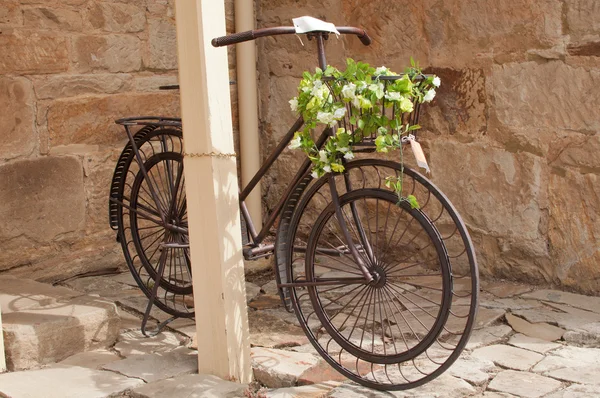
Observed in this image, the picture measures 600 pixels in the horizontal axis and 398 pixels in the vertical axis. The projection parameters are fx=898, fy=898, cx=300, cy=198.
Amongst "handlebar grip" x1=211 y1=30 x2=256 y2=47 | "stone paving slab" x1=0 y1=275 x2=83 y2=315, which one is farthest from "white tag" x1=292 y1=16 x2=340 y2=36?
"stone paving slab" x1=0 y1=275 x2=83 y2=315

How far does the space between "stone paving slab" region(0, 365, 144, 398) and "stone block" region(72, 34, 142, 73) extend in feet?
6.62

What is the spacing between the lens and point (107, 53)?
5.23 meters

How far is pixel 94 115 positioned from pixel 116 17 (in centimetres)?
59

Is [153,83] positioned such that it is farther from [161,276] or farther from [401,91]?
[401,91]

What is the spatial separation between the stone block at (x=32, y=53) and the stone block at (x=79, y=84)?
0.06 meters

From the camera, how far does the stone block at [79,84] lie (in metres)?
4.95

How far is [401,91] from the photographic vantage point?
329 cm

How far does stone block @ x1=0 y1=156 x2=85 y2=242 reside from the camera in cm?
482

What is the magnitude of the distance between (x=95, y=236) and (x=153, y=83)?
0.99m

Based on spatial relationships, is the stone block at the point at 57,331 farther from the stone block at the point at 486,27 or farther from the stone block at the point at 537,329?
the stone block at the point at 486,27

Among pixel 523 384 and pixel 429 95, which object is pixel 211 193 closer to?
pixel 429 95

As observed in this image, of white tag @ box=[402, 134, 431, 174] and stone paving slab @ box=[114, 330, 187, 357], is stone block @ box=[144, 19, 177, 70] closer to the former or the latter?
stone paving slab @ box=[114, 330, 187, 357]

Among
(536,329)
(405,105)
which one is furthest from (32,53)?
(536,329)

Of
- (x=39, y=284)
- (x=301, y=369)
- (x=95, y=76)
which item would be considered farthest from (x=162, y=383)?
(x=95, y=76)
